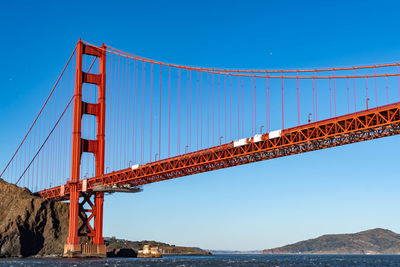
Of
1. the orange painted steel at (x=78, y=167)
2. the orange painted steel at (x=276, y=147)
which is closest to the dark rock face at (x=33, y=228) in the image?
the orange painted steel at (x=78, y=167)

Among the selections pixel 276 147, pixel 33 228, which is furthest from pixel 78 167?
pixel 276 147

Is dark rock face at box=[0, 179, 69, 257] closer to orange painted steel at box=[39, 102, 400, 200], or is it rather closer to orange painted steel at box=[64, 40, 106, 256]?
orange painted steel at box=[64, 40, 106, 256]

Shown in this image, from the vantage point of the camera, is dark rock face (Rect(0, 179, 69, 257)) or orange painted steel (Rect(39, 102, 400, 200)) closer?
orange painted steel (Rect(39, 102, 400, 200))

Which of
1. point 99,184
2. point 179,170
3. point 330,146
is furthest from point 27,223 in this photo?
point 330,146

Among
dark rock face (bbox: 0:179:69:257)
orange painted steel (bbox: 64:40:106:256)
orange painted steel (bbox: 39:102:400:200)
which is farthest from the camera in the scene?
dark rock face (bbox: 0:179:69:257)

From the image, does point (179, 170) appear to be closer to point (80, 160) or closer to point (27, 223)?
point (80, 160)

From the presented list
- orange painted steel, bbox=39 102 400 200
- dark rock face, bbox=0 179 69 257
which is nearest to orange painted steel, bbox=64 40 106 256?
orange painted steel, bbox=39 102 400 200

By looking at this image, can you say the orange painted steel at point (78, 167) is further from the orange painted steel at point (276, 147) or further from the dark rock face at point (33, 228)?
the dark rock face at point (33, 228)
